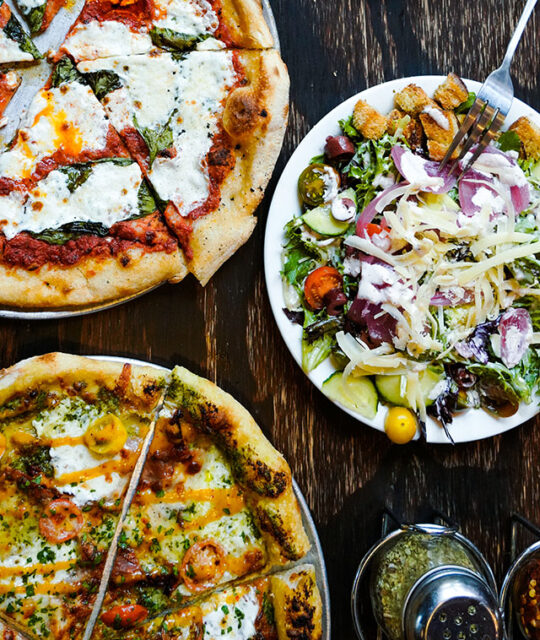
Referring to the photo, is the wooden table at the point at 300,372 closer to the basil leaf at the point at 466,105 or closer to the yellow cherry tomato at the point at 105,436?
the basil leaf at the point at 466,105

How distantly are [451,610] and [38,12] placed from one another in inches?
156

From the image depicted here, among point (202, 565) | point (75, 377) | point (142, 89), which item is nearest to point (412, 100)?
point (142, 89)

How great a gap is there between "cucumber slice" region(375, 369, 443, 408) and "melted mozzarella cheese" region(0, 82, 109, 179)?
2.13 m

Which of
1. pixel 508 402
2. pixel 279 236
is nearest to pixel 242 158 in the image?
pixel 279 236

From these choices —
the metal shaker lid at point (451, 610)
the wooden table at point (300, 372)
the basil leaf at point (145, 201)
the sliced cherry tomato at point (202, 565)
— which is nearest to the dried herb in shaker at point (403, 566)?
the metal shaker lid at point (451, 610)

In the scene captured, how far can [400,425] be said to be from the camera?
148 inches

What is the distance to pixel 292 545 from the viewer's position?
11.6ft

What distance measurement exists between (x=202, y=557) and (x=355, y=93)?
9.48ft

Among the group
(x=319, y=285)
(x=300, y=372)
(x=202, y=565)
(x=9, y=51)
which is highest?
(x=9, y=51)

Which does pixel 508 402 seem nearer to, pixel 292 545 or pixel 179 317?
pixel 292 545

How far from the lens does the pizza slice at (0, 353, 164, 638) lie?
11.3 ft

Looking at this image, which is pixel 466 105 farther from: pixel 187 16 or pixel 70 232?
pixel 70 232

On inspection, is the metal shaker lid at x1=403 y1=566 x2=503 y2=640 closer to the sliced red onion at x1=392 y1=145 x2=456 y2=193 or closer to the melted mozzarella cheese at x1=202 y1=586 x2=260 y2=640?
the melted mozzarella cheese at x1=202 y1=586 x2=260 y2=640

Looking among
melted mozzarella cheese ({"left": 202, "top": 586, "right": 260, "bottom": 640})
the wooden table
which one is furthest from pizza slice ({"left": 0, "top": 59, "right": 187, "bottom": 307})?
melted mozzarella cheese ({"left": 202, "top": 586, "right": 260, "bottom": 640})
